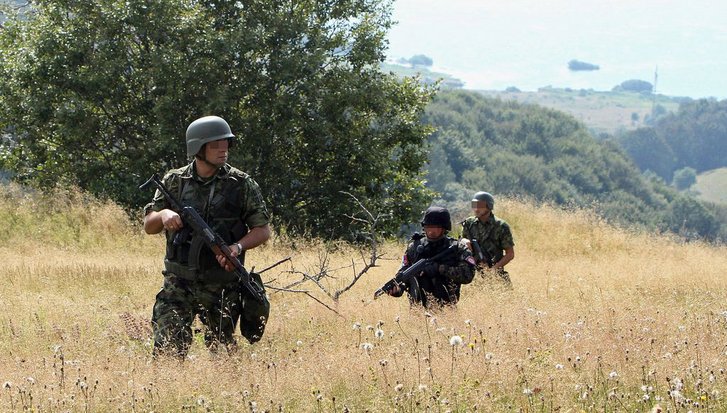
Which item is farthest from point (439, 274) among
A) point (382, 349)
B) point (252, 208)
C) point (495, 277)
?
point (495, 277)

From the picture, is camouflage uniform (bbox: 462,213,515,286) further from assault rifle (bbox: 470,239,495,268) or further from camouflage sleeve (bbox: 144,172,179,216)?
camouflage sleeve (bbox: 144,172,179,216)

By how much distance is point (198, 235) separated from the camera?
618cm

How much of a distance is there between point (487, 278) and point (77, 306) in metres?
4.34

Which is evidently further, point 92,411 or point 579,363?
point 579,363

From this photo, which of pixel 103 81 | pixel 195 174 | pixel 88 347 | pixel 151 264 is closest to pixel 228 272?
pixel 195 174

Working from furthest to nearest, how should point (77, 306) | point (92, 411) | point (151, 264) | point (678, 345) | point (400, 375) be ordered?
point (151, 264) → point (77, 306) → point (678, 345) → point (400, 375) → point (92, 411)

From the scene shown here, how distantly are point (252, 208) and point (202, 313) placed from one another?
2.70ft

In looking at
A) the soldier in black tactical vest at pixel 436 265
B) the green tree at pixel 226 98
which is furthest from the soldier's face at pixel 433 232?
the green tree at pixel 226 98

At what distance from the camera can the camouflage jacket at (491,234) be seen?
36.2 ft

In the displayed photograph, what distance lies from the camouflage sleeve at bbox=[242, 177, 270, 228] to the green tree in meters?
13.5

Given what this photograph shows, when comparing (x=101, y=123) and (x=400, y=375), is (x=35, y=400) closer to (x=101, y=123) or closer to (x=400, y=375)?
(x=400, y=375)

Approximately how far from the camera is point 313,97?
21.1m

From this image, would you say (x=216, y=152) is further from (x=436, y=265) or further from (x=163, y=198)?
(x=436, y=265)

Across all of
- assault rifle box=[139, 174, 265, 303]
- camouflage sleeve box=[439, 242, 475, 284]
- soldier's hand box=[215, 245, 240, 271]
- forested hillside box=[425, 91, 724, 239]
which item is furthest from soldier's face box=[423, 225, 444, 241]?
forested hillside box=[425, 91, 724, 239]
